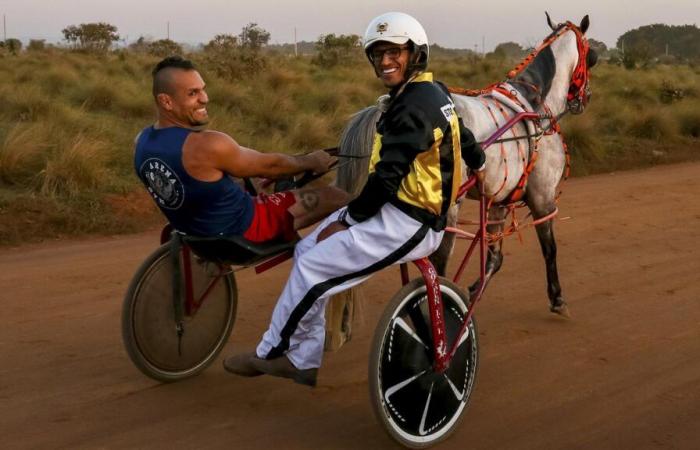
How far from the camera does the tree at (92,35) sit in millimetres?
37812

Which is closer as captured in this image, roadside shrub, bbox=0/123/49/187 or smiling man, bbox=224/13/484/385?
smiling man, bbox=224/13/484/385

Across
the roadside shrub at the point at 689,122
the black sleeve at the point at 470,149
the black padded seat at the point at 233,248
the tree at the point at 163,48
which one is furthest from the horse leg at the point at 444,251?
the tree at the point at 163,48

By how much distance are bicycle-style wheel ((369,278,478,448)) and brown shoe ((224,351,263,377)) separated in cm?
73

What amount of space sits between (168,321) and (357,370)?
115 cm

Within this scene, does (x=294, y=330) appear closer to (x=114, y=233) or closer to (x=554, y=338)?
(x=554, y=338)

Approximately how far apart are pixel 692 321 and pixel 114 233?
5427mm

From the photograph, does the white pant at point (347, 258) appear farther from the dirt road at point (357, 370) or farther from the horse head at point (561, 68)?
the horse head at point (561, 68)

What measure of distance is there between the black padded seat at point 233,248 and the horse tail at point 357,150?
73 cm

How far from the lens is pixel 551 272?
6652 mm

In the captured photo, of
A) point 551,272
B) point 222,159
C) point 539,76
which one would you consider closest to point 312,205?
point 222,159

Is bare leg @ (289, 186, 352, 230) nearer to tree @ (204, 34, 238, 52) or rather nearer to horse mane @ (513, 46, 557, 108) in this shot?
horse mane @ (513, 46, 557, 108)

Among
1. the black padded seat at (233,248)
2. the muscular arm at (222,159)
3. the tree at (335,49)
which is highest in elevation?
the tree at (335,49)

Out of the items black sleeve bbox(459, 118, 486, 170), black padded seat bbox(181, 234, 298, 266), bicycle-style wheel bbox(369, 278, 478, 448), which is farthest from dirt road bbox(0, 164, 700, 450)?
black sleeve bbox(459, 118, 486, 170)

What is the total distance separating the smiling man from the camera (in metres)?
4.01
